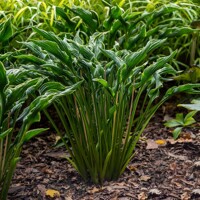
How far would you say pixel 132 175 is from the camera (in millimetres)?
2279

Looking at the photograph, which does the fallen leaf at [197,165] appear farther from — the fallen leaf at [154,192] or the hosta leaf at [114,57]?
the hosta leaf at [114,57]

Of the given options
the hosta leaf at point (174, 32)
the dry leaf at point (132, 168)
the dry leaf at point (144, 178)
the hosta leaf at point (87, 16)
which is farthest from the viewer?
the hosta leaf at point (174, 32)

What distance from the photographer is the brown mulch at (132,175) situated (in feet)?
6.93

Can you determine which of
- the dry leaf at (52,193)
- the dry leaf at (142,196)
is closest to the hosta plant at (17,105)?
the dry leaf at (52,193)

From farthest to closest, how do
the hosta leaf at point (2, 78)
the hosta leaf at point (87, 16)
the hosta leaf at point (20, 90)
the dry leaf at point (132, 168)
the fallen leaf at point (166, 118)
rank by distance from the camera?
the fallen leaf at point (166, 118), the hosta leaf at point (87, 16), the dry leaf at point (132, 168), the hosta leaf at point (20, 90), the hosta leaf at point (2, 78)

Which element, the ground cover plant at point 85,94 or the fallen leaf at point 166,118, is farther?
the fallen leaf at point 166,118

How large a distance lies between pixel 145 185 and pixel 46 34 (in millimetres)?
821

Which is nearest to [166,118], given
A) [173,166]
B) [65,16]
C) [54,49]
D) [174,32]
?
[174,32]

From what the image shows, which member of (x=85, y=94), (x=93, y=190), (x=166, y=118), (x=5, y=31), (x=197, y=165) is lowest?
(x=166, y=118)

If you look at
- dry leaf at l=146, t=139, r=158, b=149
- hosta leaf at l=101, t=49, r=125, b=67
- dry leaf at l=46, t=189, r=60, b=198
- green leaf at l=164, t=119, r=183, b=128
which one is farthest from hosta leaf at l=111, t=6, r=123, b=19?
dry leaf at l=46, t=189, r=60, b=198

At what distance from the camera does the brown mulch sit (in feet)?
6.93

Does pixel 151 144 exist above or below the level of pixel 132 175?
Result: below

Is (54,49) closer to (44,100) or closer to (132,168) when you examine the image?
(44,100)

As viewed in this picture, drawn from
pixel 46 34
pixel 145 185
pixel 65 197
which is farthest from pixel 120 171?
pixel 46 34
